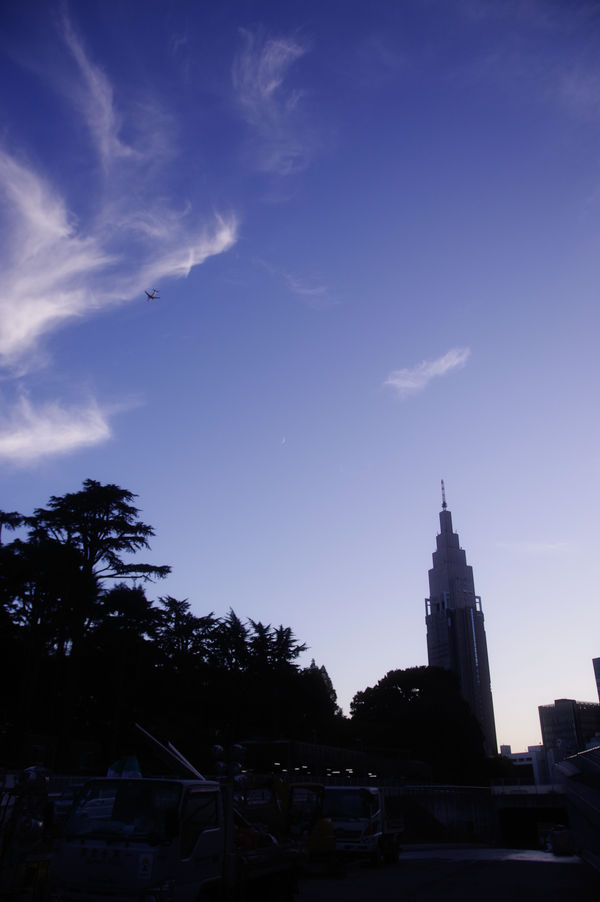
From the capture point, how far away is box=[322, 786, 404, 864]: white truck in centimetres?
1931

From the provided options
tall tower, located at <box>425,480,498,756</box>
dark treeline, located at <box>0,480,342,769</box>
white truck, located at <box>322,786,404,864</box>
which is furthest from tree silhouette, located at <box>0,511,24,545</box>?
tall tower, located at <box>425,480,498,756</box>

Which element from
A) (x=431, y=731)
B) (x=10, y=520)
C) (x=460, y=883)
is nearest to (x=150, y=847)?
(x=460, y=883)

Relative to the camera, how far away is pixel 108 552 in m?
38.5

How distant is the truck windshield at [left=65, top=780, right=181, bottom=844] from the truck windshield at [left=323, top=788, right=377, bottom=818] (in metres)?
12.9

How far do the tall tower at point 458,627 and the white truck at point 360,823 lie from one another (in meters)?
150

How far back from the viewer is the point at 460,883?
15.6 metres

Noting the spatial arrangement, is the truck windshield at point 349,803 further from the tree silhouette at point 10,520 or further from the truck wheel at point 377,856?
the tree silhouette at point 10,520

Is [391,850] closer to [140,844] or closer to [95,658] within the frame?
[140,844]

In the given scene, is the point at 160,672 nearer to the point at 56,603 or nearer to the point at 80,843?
the point at 56,603

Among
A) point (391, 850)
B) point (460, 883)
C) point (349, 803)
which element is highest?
point (349, 803)

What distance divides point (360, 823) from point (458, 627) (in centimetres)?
15446

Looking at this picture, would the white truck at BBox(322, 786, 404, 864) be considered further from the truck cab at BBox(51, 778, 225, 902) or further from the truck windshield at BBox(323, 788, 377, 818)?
the truck cab at BBox(51, 778, 225, 902)

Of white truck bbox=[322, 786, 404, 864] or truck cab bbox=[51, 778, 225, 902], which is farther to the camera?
white truck bbox=[322, 786, 404, 864]

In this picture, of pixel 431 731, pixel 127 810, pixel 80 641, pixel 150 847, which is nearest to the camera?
pixel 150 847
